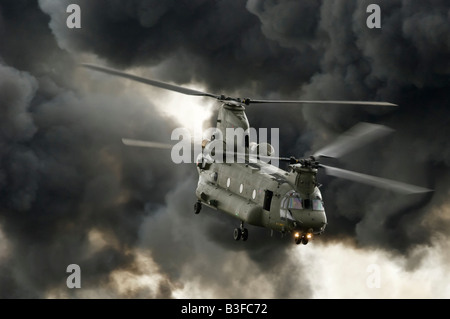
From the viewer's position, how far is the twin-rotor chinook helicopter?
53.0 meters

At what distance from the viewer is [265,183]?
2291 inches

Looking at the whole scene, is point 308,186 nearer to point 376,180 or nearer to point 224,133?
point 376,180

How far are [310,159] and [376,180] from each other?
7336 mm

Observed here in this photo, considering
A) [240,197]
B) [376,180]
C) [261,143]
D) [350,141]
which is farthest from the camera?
[261,143]

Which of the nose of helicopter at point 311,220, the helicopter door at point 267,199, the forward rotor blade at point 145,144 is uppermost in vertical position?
the forward rotor blade at point 145,144

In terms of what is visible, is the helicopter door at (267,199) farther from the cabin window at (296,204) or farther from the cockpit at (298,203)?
the cabin window at (296,204)

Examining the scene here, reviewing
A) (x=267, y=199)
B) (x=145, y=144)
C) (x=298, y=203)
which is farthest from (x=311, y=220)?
(x=145, y=144)

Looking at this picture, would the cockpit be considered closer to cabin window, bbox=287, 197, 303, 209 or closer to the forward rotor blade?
cabin window, bbox=287, 197, 303, 209

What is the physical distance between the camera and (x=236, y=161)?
208 feet

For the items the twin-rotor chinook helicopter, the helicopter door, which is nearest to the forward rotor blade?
the twin-rotor chinook helicopter

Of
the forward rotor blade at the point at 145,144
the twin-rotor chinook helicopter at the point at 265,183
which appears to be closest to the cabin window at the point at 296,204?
the twin-rotor chinook helicopter at the point at 265,183

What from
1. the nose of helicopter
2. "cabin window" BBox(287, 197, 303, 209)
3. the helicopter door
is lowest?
the nose of helicopter

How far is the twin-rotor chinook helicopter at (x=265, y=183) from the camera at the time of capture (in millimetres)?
53000

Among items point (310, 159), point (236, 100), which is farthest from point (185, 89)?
point (310, 159)
